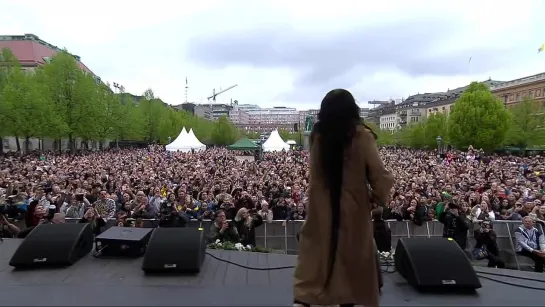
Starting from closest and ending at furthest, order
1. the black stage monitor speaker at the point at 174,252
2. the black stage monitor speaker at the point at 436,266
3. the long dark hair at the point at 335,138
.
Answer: the long dark hair at the point at 335,138, the black stage monitor speaker at the point at 436,266, the black stage monitor speaker at the point at 174,252

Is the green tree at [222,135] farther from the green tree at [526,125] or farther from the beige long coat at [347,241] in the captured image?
the beige long coat at [347,241]

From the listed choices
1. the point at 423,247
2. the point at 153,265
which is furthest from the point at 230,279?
the point at 423,247

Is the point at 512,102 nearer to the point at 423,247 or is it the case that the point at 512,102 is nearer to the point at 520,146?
the point at 520,146

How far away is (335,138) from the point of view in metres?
2.57

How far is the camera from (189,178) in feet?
51.8

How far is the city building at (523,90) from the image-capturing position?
232 feet

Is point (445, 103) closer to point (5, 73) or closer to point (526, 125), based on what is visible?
point (526, 125)

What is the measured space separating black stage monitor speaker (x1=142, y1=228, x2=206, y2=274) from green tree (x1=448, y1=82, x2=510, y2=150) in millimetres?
48740

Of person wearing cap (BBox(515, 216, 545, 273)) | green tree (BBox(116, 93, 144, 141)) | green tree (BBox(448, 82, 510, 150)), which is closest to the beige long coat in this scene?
person wearing cap (BBox(515, 216, 545, 273))

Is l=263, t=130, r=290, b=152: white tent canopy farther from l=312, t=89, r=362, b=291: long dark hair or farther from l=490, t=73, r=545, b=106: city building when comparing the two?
l=490, t=73, r=545, b=106: city building

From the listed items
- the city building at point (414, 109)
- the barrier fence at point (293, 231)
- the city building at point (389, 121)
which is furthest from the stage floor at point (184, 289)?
the city building at point (389, 121)

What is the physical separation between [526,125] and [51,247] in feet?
186

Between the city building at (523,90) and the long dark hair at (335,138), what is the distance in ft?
248

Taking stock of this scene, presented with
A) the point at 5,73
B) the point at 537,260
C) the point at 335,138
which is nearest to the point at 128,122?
the point at 5,73
